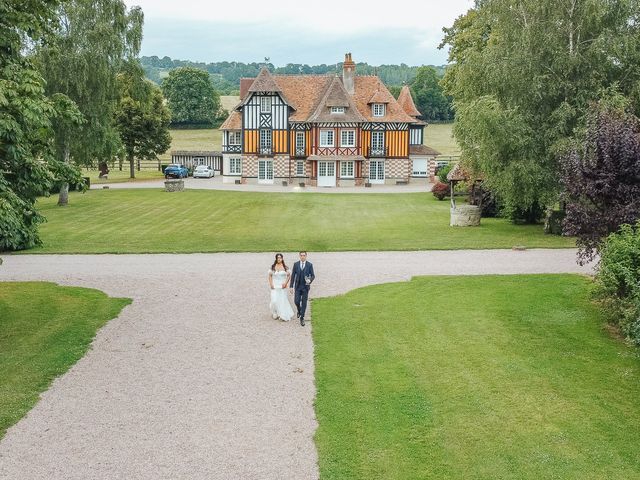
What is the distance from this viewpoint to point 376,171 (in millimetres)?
57875

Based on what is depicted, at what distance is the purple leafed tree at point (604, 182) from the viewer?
53.8ft

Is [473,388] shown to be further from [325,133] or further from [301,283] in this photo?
[325,133]

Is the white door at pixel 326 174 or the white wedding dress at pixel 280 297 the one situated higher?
the white door at pixel 326 174

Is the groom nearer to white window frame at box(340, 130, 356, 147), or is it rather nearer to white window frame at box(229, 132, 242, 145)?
white window frame at box(340, 130, 356, 147)

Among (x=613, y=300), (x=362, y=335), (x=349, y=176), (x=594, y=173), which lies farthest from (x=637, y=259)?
(x=349, y=176)

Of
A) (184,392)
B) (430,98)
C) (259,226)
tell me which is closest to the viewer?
(184,392)

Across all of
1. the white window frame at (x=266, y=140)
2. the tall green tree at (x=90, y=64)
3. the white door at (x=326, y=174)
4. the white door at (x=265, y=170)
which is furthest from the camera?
the white door at (x=265, y=170)

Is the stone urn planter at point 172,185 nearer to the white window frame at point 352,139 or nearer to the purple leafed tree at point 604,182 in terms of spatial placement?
the white window frame at point 352,139

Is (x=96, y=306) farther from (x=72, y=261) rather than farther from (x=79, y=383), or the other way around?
(x=72, y=261)

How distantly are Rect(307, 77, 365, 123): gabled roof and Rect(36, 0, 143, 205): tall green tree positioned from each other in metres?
18.0

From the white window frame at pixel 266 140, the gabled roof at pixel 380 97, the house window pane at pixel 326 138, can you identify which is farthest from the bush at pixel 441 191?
the white window frame at pixel 266 140

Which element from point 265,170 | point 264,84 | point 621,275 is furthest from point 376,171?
point 621,275

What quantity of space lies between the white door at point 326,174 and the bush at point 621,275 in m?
40.5

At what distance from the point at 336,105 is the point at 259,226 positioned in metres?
24.8
